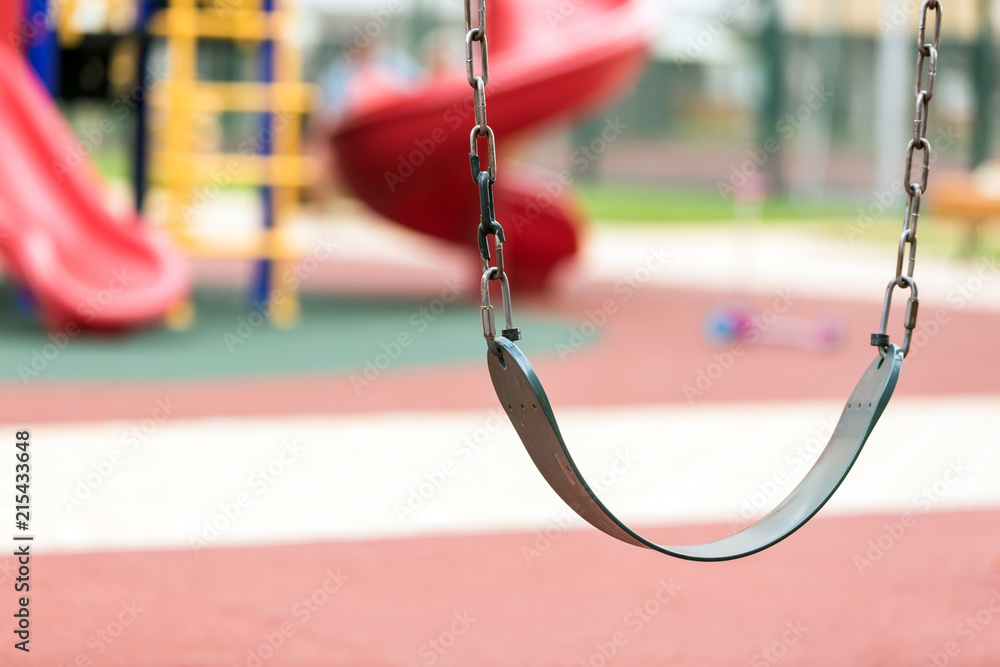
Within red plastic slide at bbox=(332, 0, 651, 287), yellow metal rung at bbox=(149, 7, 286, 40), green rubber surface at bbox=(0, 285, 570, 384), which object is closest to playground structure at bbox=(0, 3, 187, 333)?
green rubber surface at bbox=(0, 285, 570, 384)

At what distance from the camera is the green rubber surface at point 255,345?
5582mm

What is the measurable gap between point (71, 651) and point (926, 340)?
19.1ft

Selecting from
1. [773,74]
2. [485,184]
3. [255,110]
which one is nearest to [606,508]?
[485,184]

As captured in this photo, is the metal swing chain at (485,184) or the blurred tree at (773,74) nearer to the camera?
the metal swing chain at (485,184)

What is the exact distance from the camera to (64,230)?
6770 millimetres

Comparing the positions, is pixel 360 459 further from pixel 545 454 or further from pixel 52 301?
pixel 52 301

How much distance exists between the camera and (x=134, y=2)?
7.57 metres

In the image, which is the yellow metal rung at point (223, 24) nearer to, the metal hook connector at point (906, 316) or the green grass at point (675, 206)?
the metal hook connector at point (906, 316)

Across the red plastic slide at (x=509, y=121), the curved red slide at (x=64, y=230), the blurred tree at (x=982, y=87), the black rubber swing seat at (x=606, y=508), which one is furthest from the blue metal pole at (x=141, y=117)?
the blurred tree at (x=982, y=87)

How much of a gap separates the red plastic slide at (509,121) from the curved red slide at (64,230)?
162cm

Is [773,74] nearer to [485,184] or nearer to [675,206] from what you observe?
[675,206]

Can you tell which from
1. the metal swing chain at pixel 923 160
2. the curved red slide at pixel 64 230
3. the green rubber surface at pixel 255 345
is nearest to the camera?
the metal swing chain at pixel 923 160

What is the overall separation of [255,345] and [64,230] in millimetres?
1379

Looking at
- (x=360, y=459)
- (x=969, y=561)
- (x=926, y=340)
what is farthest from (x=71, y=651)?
(x=926, y=340)
